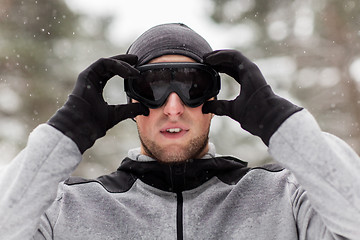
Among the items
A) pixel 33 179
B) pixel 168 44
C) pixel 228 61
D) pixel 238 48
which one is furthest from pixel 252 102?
pixel 238 48

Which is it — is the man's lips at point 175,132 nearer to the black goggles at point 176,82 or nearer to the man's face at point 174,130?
the man's face at point 174,130

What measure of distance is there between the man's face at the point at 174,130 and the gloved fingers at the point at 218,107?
0.07 metres

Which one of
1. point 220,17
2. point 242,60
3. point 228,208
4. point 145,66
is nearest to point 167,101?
point 145,66

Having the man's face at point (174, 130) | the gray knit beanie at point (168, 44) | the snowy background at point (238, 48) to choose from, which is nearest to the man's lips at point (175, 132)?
the man's face at point (174, 130)

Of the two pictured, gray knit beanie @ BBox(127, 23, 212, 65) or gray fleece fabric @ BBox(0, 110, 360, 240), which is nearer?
gray fleece fabric @ BBox(0, 110, 360, 240)

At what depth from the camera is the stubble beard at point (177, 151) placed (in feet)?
9.78

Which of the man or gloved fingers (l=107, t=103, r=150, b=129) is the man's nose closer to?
the man

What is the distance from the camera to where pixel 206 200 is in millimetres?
2857

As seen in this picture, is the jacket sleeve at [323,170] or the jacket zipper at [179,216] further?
the jacket zipper at [179,216]

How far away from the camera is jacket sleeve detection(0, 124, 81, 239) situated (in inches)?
90.1

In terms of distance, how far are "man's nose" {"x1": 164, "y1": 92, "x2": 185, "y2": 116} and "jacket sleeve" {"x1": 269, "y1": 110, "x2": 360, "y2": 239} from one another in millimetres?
733

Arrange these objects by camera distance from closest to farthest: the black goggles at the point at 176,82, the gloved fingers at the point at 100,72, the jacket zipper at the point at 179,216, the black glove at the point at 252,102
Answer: the black glove at the point at 252,102 < the gloved fingers at the point at 100,72 < the jacket zipper at the point at 179,216 < the black goggles at the point at 176,82

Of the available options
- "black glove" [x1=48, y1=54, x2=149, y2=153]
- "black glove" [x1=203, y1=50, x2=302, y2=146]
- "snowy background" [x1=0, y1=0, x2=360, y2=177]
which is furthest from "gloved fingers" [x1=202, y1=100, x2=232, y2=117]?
"snowy background" [x1=0, y1=0, x2=360, y2=177]

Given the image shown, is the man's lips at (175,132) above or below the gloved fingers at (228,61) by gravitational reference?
below
